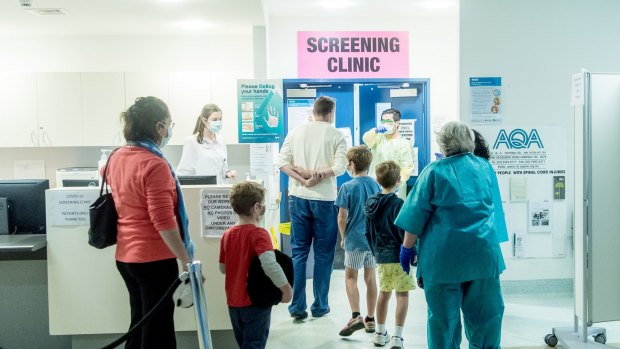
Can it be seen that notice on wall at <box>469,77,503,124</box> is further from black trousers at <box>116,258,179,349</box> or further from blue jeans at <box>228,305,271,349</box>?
black trousers at <box>116,258,179,349</box>

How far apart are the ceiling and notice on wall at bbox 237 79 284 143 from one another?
0.68 meters

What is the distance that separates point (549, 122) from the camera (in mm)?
4582

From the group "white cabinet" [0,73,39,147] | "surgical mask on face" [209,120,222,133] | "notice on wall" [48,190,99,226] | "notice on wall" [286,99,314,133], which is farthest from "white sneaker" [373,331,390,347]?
"white cabinet" [0,73,39,147]

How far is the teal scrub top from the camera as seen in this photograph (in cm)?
262

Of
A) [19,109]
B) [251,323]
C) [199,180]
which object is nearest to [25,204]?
[199,180]

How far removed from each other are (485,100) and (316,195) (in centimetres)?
158

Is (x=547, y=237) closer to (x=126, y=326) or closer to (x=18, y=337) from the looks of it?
(x=126, y=326)

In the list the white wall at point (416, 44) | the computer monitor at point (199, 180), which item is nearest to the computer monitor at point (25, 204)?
the computer monitor at point (199, 180)

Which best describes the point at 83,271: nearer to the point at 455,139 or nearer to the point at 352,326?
the point at 352,326

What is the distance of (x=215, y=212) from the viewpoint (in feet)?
10.2

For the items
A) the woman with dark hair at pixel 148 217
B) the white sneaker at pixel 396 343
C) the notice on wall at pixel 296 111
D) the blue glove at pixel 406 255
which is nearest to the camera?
the woman with dark hair at pixel 148 217

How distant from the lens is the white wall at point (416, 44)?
20.1ft

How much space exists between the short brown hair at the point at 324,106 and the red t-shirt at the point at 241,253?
162cm

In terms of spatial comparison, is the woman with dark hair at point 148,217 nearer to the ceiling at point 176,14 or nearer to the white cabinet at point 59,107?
the ceiling at point 176,14
